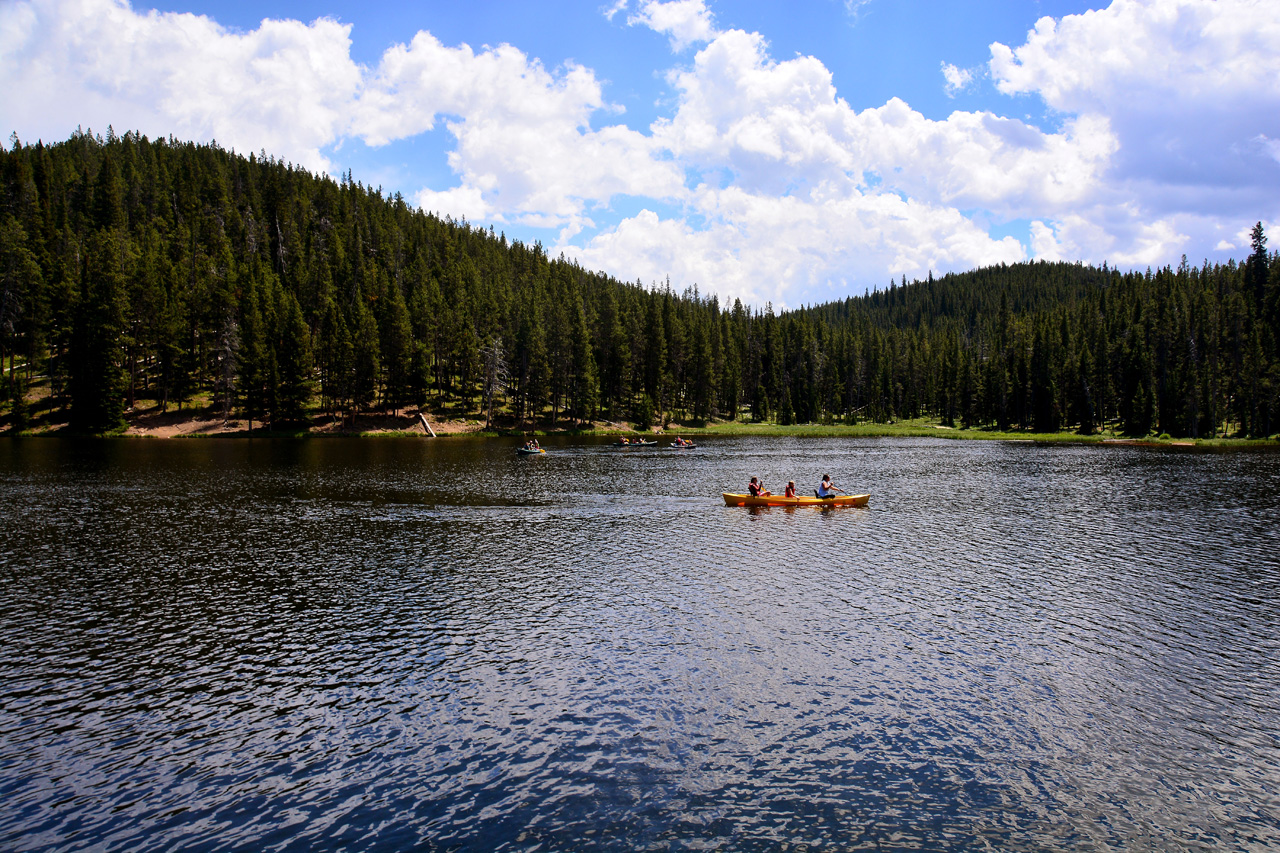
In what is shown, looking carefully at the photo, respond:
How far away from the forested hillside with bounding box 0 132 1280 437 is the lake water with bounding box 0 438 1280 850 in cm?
7204

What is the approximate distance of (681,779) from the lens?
14711 millimetres

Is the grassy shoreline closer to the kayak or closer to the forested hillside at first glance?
the forested hillside

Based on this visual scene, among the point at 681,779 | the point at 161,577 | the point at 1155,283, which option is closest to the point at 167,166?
the point at 161,577

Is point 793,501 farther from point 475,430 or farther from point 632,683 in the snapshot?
point 475,430

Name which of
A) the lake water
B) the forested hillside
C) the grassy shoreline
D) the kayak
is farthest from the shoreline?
the kayak

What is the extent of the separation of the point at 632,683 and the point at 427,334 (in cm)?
11602

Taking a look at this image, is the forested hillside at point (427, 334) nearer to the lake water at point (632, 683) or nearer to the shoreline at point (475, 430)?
the shoreline at point (475, 430)

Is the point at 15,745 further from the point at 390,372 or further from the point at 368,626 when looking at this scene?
the point at 390,372

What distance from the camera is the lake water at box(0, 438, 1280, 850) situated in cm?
1334

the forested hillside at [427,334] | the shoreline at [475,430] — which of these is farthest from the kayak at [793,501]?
the forested hillside at [427,334]

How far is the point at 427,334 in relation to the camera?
4970 inches

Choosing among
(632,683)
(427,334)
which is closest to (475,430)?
(427,334)

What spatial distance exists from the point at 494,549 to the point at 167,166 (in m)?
200

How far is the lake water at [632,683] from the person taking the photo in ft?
43.8
